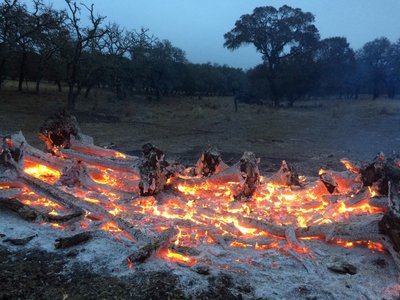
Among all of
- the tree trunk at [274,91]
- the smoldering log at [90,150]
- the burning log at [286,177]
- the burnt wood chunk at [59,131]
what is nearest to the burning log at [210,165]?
the burning log at [286,177]

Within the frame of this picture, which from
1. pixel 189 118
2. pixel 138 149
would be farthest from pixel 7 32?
pixel 138 149

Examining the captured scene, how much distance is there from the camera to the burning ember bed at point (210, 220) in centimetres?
368

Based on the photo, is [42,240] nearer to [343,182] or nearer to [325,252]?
[325,252]

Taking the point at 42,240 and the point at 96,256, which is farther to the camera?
the point at 42,240

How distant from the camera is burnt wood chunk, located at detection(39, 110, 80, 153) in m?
7.32

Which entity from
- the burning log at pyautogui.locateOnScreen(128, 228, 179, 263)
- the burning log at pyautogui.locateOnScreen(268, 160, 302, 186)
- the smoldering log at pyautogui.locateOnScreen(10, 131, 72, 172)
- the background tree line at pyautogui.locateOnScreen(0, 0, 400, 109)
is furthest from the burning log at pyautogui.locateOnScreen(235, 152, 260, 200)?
the background tree line at pyautogui.locateOnScreen(0, 0, 400, 109)

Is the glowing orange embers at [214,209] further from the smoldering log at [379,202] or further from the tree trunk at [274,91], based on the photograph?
the tree trunk at [274,91]

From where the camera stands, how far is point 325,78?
38.0 metres

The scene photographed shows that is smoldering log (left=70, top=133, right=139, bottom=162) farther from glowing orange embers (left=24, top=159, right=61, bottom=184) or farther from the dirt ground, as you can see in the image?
the dirt ground

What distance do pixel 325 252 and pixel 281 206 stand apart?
1.44 metres

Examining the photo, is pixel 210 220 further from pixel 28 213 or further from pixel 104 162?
pixel 104 162

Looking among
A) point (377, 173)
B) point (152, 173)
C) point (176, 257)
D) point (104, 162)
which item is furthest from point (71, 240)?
point (377, 173)

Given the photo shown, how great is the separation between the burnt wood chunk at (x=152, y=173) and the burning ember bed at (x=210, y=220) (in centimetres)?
2

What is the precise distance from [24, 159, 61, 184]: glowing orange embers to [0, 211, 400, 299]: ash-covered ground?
2371 millimetres
